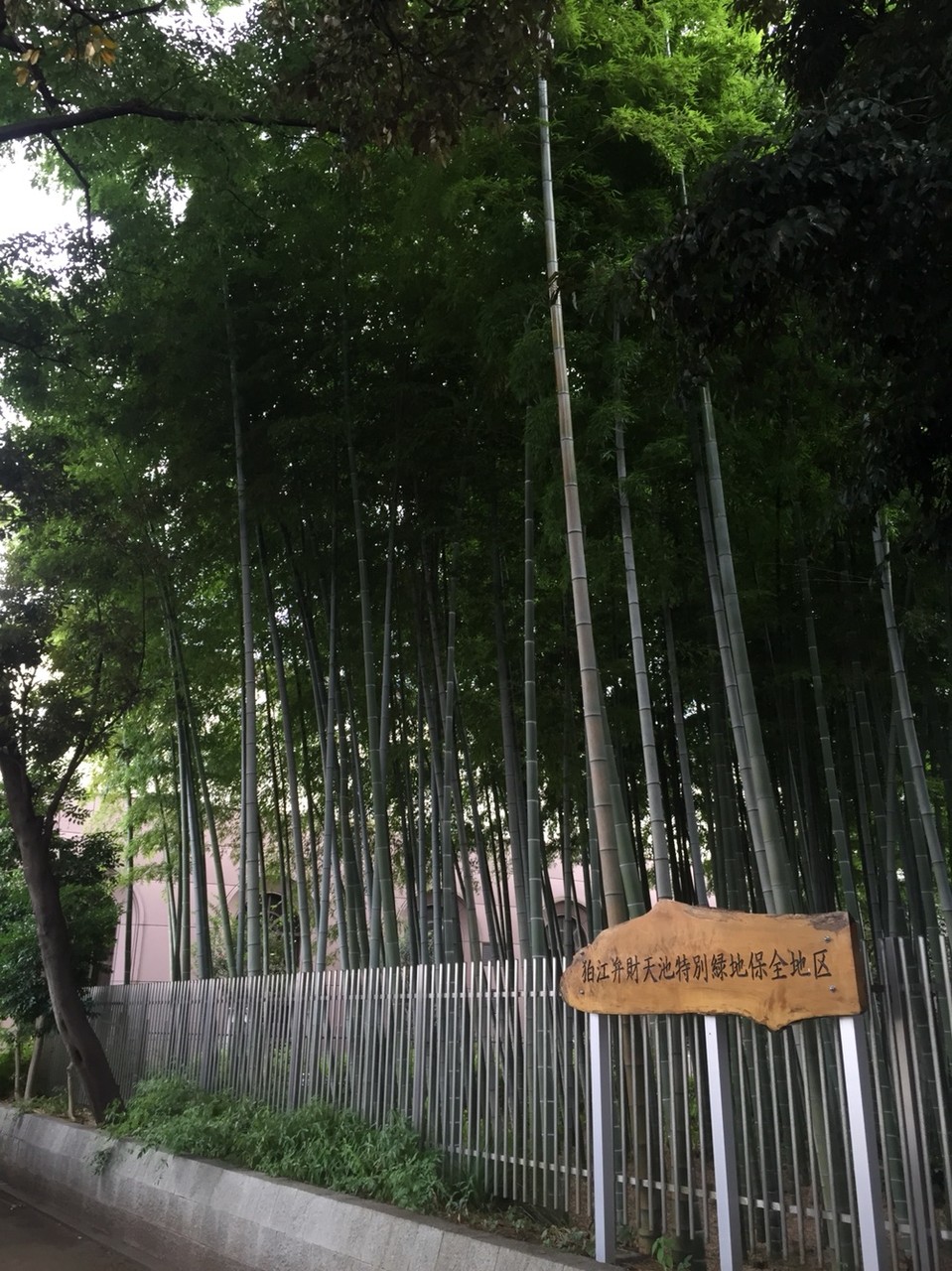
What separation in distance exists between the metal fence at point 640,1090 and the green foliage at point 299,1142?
15 cm

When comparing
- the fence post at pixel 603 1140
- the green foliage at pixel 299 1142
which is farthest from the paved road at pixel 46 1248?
the fence post at pixel 603 1140

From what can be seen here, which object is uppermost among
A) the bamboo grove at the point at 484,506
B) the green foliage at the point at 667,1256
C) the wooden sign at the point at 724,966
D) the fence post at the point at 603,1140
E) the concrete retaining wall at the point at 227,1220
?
the bamboo grove at the point at 484,506

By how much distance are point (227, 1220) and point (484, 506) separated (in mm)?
4165

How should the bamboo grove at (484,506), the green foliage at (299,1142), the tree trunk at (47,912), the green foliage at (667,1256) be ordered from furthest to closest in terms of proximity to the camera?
the tree trunk at (47,912) → the bamboo grove at (484,506) → the green foliage at (299,1142) → the green foliage at (667,1256)

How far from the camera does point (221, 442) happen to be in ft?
22.2

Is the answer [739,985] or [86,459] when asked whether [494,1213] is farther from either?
[86,459]

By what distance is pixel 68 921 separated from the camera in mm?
9500

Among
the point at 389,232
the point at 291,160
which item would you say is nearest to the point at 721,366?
the point at 389,232

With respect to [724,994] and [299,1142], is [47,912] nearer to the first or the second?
[299,1142]

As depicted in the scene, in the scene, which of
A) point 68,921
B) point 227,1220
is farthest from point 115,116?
point 68,921

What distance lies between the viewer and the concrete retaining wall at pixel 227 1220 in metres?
3.63

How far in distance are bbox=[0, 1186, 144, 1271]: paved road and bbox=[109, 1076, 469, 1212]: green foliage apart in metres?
0.53

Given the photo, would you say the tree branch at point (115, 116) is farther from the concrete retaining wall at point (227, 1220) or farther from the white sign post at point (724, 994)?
the concrete retaining wall at point (227, 1220)

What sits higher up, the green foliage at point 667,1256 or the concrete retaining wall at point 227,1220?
the green foliage at point 667,1256
